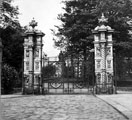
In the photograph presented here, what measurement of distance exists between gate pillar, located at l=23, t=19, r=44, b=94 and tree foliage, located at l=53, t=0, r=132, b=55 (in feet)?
29.1

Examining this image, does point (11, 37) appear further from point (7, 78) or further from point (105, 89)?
point (105, 89)

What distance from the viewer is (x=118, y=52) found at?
25.9 m

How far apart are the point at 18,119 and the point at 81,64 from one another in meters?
11.0

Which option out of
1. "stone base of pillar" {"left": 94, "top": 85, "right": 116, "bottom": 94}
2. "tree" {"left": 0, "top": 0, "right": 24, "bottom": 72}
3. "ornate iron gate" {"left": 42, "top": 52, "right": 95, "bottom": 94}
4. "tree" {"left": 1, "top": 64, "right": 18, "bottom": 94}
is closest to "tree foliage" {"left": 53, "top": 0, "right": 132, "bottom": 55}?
"tree" {"left": 0, "top": 0, "right": 24, "bottom": 72}

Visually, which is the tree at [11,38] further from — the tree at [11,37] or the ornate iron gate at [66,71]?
the ornate iron gate at [66,71]

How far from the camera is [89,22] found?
87.9ft

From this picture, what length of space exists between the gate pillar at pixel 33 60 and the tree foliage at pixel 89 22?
887 cm

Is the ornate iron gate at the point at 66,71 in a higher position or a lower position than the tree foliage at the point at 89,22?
lower

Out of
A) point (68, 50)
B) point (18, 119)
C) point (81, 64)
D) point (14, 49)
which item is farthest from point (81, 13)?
point (18, 119)

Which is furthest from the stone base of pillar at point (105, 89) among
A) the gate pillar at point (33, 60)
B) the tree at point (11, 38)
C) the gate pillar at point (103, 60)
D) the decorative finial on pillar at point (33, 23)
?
the tree at point (11, 38)

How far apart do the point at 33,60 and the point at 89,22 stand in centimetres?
1216

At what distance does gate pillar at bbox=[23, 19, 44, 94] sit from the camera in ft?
53.0

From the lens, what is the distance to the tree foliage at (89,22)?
24875 millimetres

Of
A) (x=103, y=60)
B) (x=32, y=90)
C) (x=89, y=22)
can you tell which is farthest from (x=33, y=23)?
(x=89, y=22)
